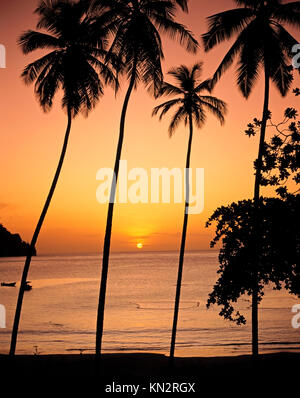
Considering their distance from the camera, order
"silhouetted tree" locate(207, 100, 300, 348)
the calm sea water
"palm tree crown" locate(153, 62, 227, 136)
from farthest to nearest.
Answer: the calm sea water
"palm tree crown" locate(153, 62, 227, 136)
"silhouetted tree" locate(207, 100, 300, 348)

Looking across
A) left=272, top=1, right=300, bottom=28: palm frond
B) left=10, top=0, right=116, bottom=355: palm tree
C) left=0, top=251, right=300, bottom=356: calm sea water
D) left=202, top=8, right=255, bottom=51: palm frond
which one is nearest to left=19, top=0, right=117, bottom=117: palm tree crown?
left=10, top=0, right=116, bottom=355: palm tree

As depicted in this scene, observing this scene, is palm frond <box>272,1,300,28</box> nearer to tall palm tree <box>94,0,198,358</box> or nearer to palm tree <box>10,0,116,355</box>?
tall palm tree <box>94,0,198,358</box>

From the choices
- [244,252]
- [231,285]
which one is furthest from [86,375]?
[244,252]

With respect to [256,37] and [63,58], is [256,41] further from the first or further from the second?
[63,58]

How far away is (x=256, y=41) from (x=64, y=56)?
27.6ft

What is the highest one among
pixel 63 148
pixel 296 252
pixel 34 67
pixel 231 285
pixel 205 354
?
pixel 34 67

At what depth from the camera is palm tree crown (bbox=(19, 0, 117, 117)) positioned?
756 inches

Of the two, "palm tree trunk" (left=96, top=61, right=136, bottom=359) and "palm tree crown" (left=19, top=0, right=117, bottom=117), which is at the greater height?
"palm tree crown" (left=19, top=0, right=117, bottom=117)

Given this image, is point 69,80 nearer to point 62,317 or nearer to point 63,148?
point 63,148

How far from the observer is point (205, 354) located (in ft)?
97.6

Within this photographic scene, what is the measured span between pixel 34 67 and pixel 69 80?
1883 mm

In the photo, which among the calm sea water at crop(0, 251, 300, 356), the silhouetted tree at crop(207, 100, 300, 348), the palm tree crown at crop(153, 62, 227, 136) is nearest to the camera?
the silhouetted tree at crop(207, 100, 300, 348)

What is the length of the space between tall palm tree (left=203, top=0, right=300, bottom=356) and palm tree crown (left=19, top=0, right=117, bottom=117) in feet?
16.8

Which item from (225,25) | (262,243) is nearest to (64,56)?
(225,25)
